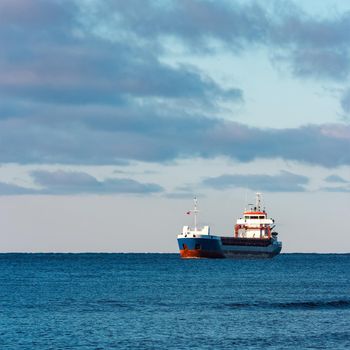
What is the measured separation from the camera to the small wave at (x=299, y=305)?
101688 millimetres

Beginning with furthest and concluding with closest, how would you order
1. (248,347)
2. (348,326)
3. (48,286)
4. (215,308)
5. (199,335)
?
(48,286) → (215,308) → (348,326) → (199,335) → (248,347)

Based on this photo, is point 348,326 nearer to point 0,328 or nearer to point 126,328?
point 126,328

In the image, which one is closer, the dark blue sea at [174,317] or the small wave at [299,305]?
the dark blue sea at [174,317]

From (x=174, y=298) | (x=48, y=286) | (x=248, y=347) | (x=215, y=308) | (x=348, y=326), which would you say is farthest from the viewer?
(x=48, y=286)

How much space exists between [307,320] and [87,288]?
5424cm

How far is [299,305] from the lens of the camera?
104 m

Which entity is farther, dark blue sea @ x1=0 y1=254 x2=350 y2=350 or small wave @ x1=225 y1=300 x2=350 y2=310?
small wave @ x1=225 y1=300 x2=350 y2=310

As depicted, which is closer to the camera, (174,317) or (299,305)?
(174,317)

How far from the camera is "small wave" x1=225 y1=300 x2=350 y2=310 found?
101688 millimetres

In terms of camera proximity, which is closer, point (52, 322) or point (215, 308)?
point (52, 322)

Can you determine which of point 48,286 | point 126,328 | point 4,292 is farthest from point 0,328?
point 48,286

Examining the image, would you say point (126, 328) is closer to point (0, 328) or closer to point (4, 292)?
point (0, 328)

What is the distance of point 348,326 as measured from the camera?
8231cm

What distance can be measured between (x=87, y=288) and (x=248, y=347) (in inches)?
2678
